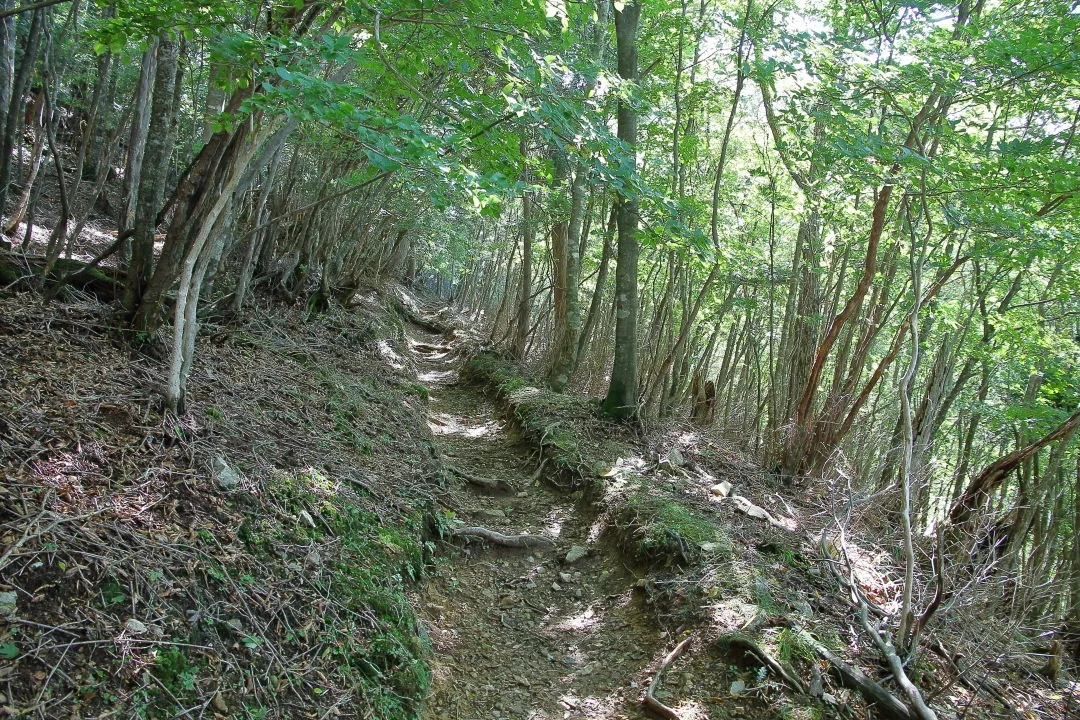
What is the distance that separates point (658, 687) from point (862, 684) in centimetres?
125

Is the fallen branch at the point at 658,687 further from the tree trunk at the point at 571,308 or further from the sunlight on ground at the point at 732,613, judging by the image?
the tree trunk at the point at 571,308

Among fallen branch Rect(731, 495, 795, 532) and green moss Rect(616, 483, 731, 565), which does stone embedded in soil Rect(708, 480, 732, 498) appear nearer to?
fallen branch Rect(731, 495, 795, 532)

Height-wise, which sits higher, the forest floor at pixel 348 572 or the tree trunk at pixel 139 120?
the tree trunk at pixel 139 120

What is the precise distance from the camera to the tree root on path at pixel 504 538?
564cm

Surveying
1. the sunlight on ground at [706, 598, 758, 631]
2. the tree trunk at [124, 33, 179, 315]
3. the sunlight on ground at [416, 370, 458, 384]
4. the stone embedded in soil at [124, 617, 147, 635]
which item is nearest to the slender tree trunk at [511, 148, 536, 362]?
the sunlight on ground at [416, 370, 458, 384]

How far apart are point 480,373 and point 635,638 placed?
8336mm

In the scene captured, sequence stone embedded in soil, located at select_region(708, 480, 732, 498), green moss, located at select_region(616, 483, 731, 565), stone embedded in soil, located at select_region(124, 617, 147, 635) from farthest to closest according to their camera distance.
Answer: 1. stone embedded in soil, located at select_region(708, 480, 732, 498)
2. green moss, located at select_region(616, 483, 731, 565)
3. stone embedded in soil, located at select_region(124, 617, 147, 635)

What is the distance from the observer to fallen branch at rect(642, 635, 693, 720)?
3633mm

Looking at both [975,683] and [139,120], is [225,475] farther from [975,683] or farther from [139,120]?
[975,683]

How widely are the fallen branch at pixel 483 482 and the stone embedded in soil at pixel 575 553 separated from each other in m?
1.41

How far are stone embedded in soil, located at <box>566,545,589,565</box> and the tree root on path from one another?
0.24 metres

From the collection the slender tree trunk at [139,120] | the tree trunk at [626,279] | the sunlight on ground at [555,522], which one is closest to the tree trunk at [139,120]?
the slender tree trunk at [139,120]

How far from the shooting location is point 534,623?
4879 millimetres

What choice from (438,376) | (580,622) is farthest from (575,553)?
(438,376)
